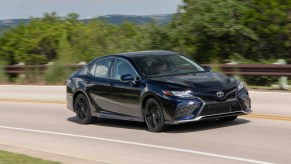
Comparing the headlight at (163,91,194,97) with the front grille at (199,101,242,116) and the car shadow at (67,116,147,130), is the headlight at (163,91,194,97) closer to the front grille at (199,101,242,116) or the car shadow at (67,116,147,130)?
the front grille at (199,101,242,116)

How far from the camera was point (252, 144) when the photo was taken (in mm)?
9875

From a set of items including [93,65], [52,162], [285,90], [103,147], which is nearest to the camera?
[52,162]

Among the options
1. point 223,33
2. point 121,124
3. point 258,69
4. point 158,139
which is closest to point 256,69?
point 258,69

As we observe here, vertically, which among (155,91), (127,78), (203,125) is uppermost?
(127,78)

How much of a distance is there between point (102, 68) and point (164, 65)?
1779 millimetres

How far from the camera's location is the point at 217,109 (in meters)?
11.1

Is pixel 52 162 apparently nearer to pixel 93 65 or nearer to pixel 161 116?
pixel 161 116

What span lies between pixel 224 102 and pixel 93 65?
385 centimetres

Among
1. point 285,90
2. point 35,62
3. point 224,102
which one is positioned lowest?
point 35,62

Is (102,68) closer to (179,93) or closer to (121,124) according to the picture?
(121,124)

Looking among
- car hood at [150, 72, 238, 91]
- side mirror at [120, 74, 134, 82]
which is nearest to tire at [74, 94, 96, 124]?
side mirror at [120, 74, 134, 82]

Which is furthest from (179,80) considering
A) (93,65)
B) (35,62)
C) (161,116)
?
(35,62)

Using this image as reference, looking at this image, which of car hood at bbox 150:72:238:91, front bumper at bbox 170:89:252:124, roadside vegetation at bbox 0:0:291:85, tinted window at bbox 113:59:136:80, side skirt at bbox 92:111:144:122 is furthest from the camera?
roadside vegetation at bbox 0:0:291:85

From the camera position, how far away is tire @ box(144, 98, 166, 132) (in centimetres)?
1140
